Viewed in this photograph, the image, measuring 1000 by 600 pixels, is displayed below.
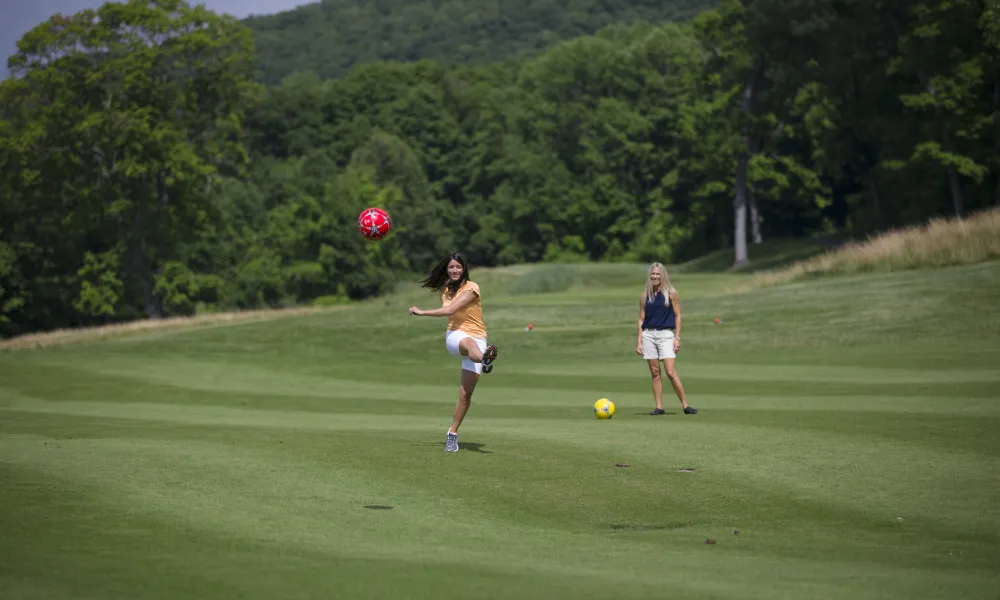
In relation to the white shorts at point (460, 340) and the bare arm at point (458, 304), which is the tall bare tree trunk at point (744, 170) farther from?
the bare arm at point (458, 304)

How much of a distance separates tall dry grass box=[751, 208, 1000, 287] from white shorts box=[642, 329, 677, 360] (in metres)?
24.4

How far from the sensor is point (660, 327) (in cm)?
2056

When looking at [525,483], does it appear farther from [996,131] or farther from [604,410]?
[996,131]

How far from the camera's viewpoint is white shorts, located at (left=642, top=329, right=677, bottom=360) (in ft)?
67.5

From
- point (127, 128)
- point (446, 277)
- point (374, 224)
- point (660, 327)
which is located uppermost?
point (127, 128)

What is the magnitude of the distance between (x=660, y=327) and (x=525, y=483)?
7064mm

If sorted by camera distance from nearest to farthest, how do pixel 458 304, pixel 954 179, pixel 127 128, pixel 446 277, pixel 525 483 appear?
pixel 525 483 < pixel 458 304 < pixel 446 277 < pixel 954 179 < pixel 127 128

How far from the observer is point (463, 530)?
37.9 ft

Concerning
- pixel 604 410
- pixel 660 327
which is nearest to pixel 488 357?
pixel 604 410

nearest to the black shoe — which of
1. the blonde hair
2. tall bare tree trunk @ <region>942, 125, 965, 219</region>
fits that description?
the blonde hair

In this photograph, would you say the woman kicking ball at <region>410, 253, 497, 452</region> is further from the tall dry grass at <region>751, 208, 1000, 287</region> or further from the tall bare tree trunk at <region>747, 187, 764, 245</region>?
the tall bare tree trunk at <region>747, 187, 764, 245</region>

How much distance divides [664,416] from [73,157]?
199ft

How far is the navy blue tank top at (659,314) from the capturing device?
20406mm

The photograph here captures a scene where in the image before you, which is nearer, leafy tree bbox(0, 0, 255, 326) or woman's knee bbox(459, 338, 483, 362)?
woman's knee bbox(459, 338, 483, 362)
